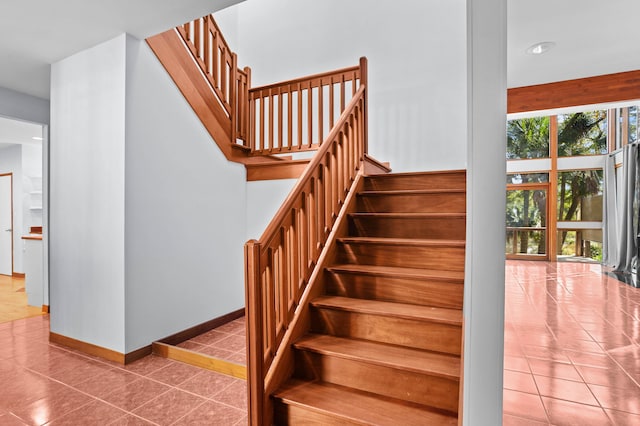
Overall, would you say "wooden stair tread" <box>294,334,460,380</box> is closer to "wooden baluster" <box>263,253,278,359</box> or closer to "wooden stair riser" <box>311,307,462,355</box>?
"wooden stair riser" <box>311,307,462,355</box>

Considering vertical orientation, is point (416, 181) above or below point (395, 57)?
below

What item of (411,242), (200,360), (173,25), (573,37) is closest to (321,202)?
(411,242)

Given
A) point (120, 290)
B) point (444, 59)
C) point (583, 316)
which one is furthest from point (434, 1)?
point (120, 290)

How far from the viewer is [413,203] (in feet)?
9.84

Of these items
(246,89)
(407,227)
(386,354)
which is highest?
(246,89)

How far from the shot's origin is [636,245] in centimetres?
604

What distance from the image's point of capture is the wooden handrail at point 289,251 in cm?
179

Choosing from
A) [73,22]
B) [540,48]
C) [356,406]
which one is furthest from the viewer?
[540,48]

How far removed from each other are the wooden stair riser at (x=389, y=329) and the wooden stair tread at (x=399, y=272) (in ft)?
1.05

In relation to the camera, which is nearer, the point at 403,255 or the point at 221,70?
the point at 403,255

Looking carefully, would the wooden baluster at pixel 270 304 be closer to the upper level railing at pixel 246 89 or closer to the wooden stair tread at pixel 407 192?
the wooden stair tread at pixel 407 192

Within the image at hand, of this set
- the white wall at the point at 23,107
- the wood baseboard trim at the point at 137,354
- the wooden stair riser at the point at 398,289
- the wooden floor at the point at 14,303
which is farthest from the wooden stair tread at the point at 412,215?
the wooden floor at the point at 14,303

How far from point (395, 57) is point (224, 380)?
4.73m

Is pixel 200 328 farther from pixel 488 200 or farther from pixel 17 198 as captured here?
pixel 17 198
